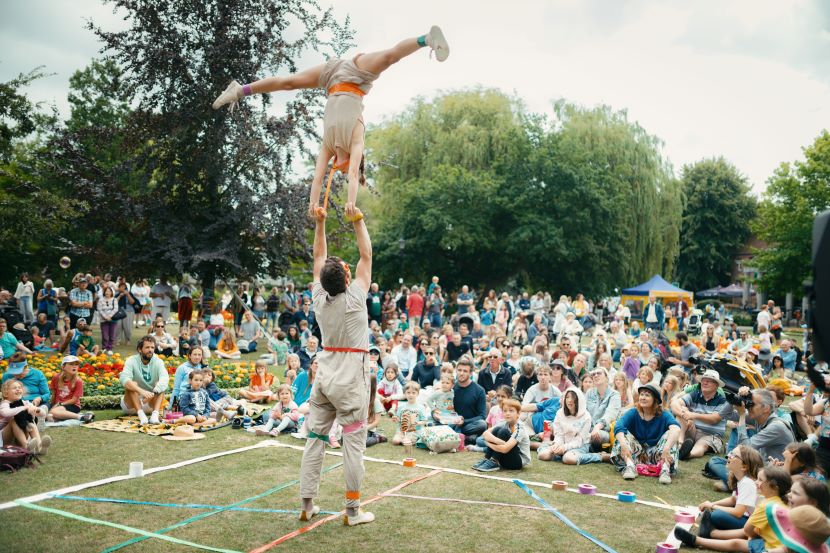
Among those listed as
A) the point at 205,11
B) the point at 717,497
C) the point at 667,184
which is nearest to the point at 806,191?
the point at 667,184

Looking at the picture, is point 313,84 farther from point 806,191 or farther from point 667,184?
point 806,191

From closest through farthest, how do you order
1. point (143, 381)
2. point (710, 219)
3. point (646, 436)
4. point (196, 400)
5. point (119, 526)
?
point (119, 526), point (646, 436), point (196, 400), point (143, 381), point (710, 219)

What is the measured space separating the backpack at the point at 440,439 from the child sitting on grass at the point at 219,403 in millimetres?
2830

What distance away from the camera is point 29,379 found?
845cm

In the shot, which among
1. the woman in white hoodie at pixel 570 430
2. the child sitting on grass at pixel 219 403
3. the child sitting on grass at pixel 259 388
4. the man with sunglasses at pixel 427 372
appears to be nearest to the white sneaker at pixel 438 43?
the woman in white hoodie at pixel 570 430

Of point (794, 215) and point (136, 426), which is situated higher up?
point (794, 215)

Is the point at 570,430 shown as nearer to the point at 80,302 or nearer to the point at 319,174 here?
the point at 319,174

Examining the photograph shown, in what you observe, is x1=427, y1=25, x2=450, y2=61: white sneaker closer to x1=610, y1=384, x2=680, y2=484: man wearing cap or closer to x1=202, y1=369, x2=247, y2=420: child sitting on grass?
x1=610, y1=384, x2=680, y2=484: man wearing cap

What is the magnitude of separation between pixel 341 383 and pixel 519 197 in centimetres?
2498

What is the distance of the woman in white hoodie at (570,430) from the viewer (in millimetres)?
7617

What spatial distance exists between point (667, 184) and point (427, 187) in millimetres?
11983

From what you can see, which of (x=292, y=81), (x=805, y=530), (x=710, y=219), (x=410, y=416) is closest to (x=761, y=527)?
(x=805, y=530)

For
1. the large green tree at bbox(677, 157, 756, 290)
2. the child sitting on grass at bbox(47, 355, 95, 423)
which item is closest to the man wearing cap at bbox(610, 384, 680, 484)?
the child sitting on grass at bbox(47, 355, 95, 423)

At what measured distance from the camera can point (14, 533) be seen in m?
4.69
